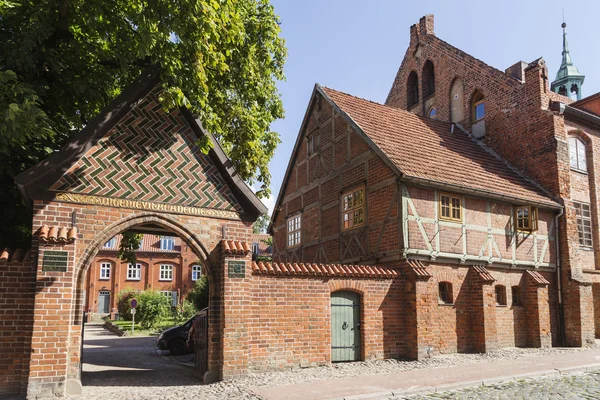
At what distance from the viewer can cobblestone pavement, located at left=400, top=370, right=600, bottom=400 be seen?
8445 millimetres

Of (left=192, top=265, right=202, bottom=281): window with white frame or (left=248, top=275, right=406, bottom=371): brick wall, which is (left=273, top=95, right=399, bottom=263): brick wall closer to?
(left=248, top=275, right=406, bottom=371): brick wall

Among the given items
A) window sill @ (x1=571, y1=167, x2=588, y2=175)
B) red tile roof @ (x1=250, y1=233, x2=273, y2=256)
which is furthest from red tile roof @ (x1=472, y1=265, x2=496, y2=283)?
red tile roof @ (x1=250, y1=233, x2=273, y2=256)

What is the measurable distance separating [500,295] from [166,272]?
3559 centimetres

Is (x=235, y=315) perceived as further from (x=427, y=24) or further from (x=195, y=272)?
(x=195, y=272)

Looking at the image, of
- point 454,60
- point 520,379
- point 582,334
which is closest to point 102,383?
point 520,379

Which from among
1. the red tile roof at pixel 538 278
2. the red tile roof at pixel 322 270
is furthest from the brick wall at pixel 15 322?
the red tile roof at pixel 538 278

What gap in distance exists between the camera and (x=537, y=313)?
52.2 ft

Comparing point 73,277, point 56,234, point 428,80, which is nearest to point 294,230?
point 428,80

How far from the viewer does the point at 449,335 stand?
1414 cm

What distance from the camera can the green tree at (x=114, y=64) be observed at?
8828 mm

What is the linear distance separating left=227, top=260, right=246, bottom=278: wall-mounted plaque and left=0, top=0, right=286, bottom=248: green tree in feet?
8.19

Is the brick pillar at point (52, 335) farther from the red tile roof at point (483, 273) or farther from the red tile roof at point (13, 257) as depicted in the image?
the red tile roof at point (483, 273)

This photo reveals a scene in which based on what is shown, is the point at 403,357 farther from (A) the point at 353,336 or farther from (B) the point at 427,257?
(B) the point at 427,257

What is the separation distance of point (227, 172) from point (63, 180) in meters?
3.23
